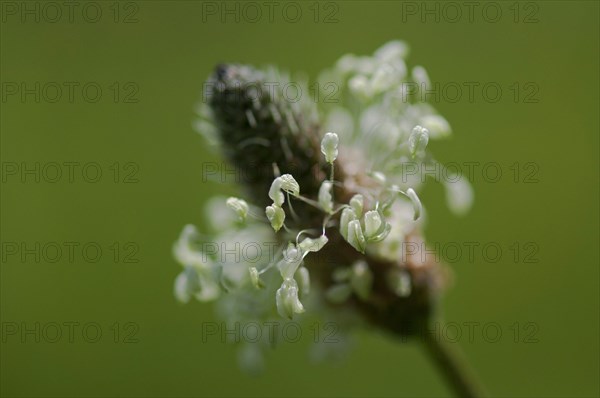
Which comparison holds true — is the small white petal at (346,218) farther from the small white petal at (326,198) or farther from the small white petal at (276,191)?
the small white petal at (276,191)

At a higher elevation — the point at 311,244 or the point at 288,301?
the point at 311,244

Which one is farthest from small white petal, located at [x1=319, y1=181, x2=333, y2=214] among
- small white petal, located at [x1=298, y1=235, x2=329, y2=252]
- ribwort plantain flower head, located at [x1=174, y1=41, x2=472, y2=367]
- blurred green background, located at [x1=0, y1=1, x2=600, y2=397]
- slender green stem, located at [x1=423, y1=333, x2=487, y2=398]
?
blurred green background, located at [x1=0, y1=1, x2=600, y2=397]

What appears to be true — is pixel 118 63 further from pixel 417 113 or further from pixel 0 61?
pixel 417 113

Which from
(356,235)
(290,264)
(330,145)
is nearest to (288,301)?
(290,264)

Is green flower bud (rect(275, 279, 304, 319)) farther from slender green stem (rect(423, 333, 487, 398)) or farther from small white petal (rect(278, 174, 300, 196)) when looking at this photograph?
slender green stem (rect(423, 333, 487, 398))

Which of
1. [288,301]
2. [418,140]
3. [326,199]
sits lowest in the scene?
[288,301]

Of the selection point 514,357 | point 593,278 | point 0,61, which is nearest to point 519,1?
point 593,278

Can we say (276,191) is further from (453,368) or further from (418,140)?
(453,368)
